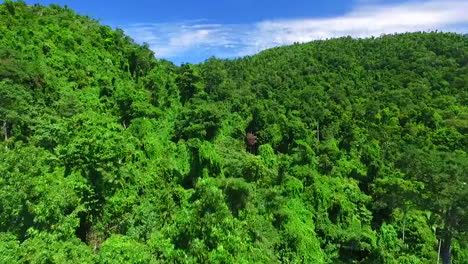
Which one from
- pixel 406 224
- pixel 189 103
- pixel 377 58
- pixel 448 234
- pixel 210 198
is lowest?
pixel 406 224

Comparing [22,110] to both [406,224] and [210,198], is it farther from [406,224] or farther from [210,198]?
[406,224]

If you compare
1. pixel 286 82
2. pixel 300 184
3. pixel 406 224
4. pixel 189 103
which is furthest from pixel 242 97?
pixel 406 224

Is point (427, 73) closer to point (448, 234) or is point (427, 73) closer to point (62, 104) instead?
point (448, 234)

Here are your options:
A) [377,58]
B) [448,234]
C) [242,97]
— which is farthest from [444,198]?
[377,58]

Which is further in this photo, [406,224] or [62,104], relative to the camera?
[406,224]

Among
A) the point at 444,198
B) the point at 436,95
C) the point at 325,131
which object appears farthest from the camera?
the point at 436,95

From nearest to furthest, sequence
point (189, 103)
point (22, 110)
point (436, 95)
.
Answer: point (22, 110)
point (189, 103)
point (436, 95)

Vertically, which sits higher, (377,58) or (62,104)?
(377,58)
